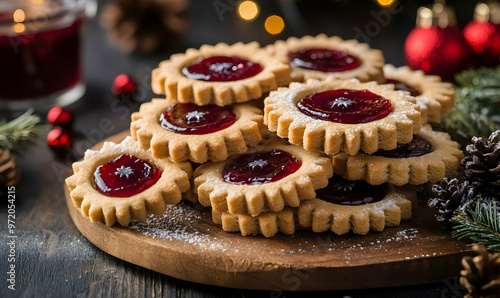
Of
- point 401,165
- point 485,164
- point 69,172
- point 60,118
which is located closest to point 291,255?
point 401,165

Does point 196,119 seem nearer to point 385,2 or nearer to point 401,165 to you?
point 401,165

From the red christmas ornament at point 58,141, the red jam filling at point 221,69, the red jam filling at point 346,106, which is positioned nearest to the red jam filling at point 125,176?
the red jam filling at point 221,69

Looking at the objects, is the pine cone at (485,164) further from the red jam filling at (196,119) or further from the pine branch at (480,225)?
the red jam filling at (196,119)

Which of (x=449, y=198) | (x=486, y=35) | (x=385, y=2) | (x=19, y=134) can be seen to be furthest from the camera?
(x=385, y=2)

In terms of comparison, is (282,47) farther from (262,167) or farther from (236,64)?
(262,167)

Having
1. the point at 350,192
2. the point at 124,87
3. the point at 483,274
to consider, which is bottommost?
the point at 124,87

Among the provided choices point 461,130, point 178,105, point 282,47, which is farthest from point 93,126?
point 461,130
